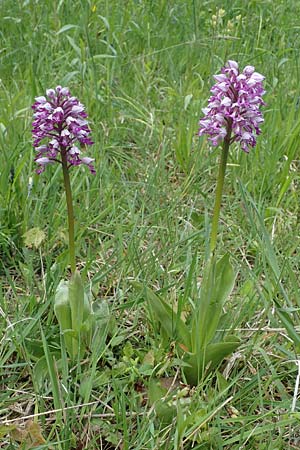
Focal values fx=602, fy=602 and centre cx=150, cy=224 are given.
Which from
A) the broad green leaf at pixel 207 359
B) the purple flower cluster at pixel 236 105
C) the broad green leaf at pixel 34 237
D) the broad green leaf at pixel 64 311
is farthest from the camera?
the broad green leaf at pixel 34 237

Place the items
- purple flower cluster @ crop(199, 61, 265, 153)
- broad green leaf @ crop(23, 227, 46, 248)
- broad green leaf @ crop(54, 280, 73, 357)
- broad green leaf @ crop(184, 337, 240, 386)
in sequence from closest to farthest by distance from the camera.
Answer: purple flower cluster @ crop(199, 61, 265, 153), broad green leaf @ crop(184, 337, 240, 386), broad green leaf @ crop(54, 280, 73, 357), broad green leaf @ crop(23, 227, 46, 248)

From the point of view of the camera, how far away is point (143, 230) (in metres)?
2.46

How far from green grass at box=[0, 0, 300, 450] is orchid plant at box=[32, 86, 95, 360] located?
0.07 metres

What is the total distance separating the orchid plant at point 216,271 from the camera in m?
1.70

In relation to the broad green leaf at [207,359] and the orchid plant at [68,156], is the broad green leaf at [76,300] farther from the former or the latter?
the broad green leaf at [207,359]

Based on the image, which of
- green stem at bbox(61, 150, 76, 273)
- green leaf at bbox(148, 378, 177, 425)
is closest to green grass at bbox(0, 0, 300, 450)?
green leaf at bbox(148, 378, 177, 425)

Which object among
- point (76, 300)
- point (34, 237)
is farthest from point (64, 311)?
point (34, 237)

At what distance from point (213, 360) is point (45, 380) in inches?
20.6

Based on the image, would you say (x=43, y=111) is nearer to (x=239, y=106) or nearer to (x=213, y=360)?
(x=239, y=106)

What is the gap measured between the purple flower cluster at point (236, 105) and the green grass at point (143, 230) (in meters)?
0.44

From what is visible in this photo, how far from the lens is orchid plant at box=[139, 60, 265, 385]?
5.56 ft

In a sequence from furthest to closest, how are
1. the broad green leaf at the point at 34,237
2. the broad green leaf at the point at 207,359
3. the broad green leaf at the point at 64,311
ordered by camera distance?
1. the broad green leaf at the point at 34,237
2. the broad green leaf at the point at 64,311
3. the broad green leaf at the point at 207,359

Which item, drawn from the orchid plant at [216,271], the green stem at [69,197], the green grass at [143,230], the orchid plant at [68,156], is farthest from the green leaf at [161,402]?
the green stem at [69,197]

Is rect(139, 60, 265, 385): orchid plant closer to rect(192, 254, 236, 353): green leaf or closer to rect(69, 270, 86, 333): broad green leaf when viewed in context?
rect(192, 254, 236, 353): green leaf
